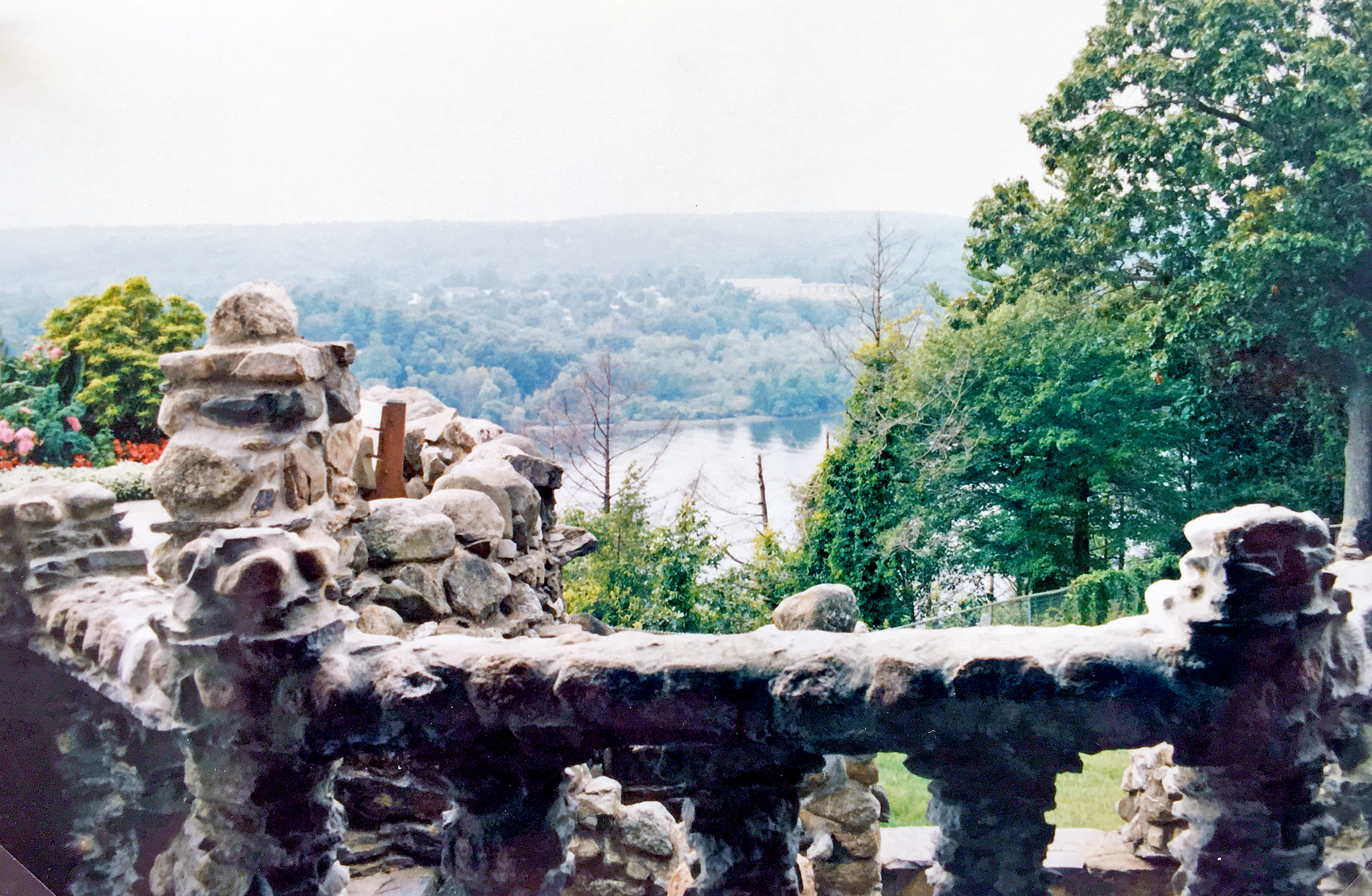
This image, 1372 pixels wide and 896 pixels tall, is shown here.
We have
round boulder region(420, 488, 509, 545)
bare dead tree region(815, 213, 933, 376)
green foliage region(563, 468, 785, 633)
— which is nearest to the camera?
round boulder region(420, 488, 509, 545)

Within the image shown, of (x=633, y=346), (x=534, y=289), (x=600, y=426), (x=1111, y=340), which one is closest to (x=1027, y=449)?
(x=1111, y=340)

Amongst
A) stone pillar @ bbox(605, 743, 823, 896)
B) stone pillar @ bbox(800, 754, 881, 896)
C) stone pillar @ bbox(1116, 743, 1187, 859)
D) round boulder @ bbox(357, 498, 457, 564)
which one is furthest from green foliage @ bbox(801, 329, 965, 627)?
stone pillar @ bbox(605, 743, 823, 896)

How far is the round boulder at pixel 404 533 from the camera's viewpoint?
431 cm

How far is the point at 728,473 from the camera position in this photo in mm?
11125

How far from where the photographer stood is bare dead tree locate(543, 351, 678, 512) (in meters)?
10.8

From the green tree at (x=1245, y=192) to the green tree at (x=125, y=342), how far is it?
4275mm

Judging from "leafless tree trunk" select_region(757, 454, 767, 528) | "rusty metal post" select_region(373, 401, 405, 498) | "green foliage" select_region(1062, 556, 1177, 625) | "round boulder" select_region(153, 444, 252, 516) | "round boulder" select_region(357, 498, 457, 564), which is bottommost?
"leafless tree trunk" select_region(757, 454, 767, 528)

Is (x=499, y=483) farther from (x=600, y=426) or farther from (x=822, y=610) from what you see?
(x=600, y=426)

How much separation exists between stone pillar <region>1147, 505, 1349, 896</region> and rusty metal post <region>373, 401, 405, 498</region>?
3.99m

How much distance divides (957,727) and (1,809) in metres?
2.66

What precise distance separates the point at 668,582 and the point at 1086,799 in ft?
17.5

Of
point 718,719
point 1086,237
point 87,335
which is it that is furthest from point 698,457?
point 718,719

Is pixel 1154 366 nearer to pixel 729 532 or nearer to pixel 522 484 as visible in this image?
pixel 522 484

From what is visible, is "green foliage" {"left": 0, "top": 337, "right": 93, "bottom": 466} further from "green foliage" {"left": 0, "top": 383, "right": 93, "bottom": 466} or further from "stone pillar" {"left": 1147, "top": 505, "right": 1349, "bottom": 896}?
"stone pillar" {"left": 1147, "top": 505, "right": 1349, "bottom": 896}
